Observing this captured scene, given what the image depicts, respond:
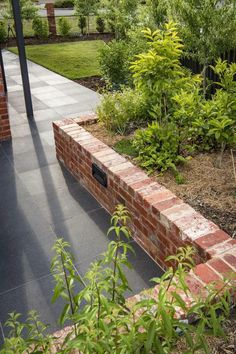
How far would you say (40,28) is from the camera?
1661cm

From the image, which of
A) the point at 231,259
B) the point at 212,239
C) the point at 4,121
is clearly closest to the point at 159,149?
the point at 212,239

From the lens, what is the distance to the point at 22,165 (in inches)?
200

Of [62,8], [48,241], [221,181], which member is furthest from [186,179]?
[62,8]

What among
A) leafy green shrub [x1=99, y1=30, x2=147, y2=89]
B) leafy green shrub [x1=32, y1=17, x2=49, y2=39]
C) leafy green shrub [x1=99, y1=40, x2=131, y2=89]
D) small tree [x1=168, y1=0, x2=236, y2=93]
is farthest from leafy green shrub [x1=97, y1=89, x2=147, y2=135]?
leafy green shrub [x1=32, y1=17, x2=49, y2=39]

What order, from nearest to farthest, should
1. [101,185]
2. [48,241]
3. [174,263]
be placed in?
[174,263]
[48,241]
[101,185]

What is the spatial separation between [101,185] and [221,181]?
47.4 inches

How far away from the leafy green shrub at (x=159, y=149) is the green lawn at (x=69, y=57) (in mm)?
5647

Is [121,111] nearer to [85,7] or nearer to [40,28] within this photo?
[40,28]

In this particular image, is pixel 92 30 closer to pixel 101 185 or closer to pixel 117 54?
pixel 117 54

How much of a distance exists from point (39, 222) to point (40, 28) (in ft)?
48.2

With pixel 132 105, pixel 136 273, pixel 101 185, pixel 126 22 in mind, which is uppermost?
pixel 126 22

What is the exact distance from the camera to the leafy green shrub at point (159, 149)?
12.5 feet

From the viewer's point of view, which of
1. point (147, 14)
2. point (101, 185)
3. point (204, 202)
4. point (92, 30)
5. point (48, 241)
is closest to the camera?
point (204, 202)

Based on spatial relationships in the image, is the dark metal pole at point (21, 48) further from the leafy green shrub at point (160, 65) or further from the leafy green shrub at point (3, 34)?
the leafy green shrub at point (3, 34)
